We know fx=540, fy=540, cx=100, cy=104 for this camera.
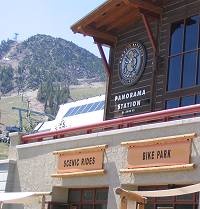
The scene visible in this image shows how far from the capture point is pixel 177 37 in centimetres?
1848

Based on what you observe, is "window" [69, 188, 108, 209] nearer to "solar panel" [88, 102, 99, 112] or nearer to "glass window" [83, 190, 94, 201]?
"glass window" [83, 190, 94, 201]

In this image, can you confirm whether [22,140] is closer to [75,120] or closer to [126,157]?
[126,157]

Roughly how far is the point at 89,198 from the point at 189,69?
5.32 meters

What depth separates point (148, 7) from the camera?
61.8ft

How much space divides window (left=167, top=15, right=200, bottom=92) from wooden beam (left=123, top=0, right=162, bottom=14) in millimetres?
843

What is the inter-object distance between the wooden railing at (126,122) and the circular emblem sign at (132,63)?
3.47 meters

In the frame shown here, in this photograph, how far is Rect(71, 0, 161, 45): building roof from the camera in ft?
62.1

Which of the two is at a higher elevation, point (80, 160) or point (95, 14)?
point (95, 14)

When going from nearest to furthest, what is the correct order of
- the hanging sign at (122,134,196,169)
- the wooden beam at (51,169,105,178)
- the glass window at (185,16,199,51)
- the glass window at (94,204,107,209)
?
the hanging sign at (122,134,196,169) → the wooden beam at (51,169,105,178) → the glass window at (94,204,107,209) → the glass window at (185,16,199,51)

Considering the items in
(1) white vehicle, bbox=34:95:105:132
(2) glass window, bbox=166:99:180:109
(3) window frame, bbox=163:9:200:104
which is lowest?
(2) glass window, bbox=166:99:180:109

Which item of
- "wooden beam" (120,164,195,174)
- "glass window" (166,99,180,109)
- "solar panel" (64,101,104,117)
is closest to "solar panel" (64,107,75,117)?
"solar panel" (64,101,104,117)

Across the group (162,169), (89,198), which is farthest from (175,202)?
(89,198)

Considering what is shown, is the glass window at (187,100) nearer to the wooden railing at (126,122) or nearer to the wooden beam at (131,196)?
the wooden railing at (126,122)

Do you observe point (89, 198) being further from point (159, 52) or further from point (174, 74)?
point (159, 52)
